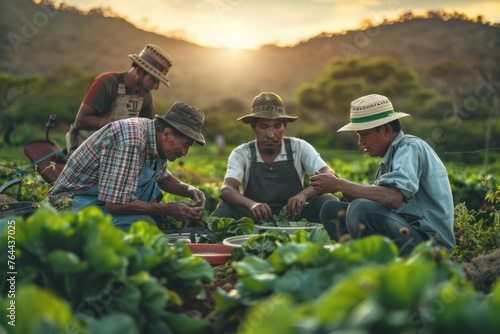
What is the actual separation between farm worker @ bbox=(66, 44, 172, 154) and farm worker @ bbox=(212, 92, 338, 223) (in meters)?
1.04

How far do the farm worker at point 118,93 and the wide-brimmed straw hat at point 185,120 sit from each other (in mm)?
1601

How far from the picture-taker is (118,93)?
244 inches

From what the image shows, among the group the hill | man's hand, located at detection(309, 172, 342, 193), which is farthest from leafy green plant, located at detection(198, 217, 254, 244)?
the hill

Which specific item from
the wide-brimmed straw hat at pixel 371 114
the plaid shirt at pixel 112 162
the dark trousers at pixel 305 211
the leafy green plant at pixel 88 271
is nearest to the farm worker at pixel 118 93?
the dark trousers at pixel 305 211

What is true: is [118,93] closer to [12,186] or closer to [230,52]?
[12,186]

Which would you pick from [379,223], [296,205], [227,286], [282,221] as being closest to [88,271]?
[227,286]

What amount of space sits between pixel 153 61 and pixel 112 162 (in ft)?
6.91

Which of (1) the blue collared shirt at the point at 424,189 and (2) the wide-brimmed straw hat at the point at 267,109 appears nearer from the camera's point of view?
(1) the blue collared shirt at the point at 424,189

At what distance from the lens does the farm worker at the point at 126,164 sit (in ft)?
14.5

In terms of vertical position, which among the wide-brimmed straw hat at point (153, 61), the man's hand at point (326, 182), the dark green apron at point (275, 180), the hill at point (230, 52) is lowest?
the dark green apron at point (275, 180)

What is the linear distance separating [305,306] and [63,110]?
4439 cm

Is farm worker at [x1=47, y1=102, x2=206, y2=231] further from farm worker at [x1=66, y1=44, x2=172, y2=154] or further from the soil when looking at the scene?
farm worker at [x1=66, y1=44, x2=172, y2=154]

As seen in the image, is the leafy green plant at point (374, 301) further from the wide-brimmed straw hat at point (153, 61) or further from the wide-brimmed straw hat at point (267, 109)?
the wide-brimmed straw hat at point (153, 61)

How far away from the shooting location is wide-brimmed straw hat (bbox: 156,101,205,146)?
4548mm
